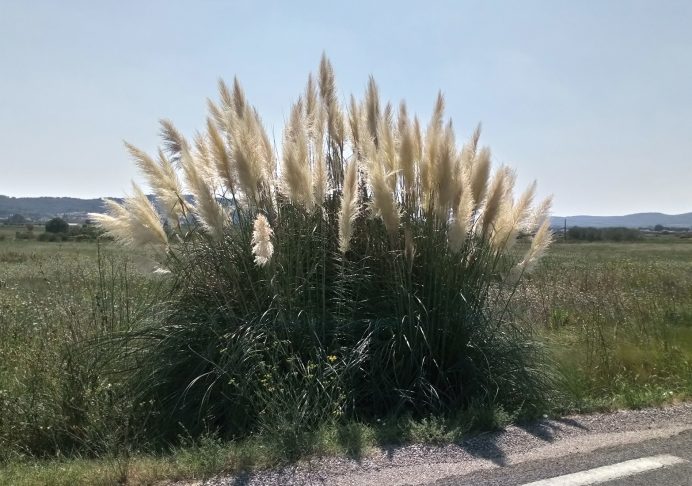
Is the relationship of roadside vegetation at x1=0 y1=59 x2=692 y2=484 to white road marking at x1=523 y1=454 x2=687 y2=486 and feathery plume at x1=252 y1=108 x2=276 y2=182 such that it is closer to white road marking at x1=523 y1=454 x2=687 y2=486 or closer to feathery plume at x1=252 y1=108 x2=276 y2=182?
feathery plume at x1=252 y1=108 x2=276 y2=182

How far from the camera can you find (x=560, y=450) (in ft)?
14.5

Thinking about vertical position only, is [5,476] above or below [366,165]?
below

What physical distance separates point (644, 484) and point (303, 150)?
3890 millimetres

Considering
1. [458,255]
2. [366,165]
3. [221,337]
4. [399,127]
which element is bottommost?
[221,337]

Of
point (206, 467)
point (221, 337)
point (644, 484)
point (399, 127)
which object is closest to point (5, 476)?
point (206, 467)

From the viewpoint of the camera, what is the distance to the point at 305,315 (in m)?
5.54

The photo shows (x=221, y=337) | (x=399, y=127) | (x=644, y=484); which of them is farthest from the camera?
(x=399, y=127)

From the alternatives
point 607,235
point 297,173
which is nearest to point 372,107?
point 297,173

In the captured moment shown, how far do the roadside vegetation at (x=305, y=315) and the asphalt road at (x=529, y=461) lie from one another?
0.84ft

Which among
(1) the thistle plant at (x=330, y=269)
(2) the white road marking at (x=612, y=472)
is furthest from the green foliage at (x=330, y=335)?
(2) the white road marking at (x=612, y=472)

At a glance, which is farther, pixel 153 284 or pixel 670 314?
pixel 670 314

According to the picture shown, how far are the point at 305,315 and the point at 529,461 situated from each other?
230 cm

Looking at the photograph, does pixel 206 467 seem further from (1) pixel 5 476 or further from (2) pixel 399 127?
(2) pixel 399 127

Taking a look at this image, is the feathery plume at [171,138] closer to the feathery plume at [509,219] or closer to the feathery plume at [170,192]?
the feathery plume at [170,192]
